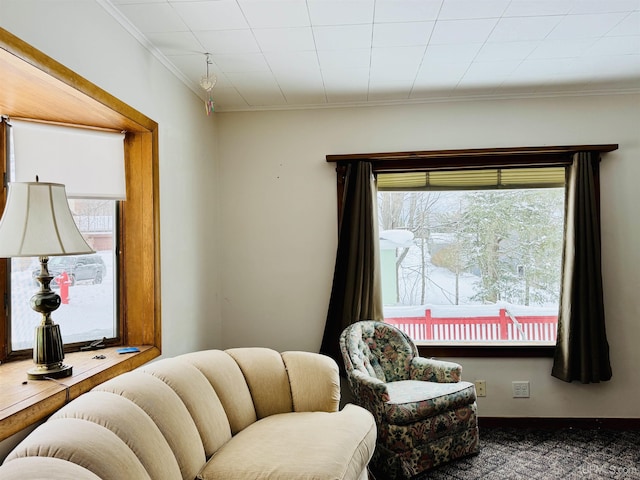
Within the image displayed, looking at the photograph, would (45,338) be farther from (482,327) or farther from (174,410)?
(482,327)

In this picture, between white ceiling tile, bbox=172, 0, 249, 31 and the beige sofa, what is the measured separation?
5.26 feet

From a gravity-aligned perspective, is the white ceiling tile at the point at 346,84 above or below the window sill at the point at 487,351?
above

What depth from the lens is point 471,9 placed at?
223cm

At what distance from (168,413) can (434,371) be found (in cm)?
187

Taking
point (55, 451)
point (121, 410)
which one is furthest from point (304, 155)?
point (55, 451)

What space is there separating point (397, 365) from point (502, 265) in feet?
3.77

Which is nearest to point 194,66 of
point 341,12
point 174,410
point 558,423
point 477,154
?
point 341,12

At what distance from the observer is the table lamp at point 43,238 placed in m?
1.76

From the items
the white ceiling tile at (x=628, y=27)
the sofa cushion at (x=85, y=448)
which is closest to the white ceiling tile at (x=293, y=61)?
the white ceiling tile at (x=628, y=27)

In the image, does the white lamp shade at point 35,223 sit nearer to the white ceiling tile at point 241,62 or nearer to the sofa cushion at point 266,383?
the sofa cushion at point 266,383

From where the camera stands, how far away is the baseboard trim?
11.4 feet

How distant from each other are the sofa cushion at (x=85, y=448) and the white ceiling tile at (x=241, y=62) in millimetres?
2006

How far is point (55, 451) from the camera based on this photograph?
1411 mm

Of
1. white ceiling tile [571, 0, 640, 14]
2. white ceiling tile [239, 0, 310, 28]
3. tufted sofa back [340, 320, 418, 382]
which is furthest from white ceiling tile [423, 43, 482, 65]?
tufted sofa back [340, 320, 418, 382]
